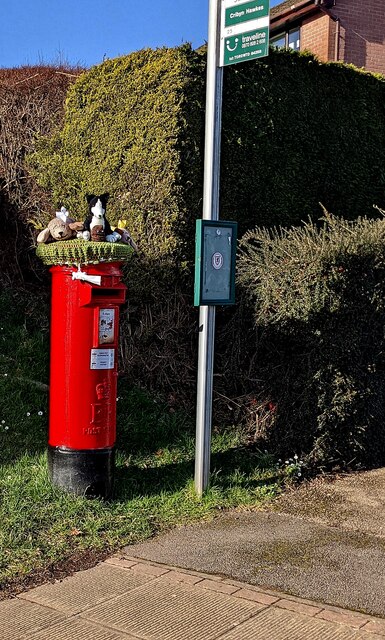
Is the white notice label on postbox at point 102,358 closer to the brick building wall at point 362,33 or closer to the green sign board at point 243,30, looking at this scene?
the green sign board at point 243,30

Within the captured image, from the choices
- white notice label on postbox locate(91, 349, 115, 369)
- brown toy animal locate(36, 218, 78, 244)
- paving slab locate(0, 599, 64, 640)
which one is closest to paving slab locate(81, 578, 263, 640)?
paving slab locate(0, 599, 64, 640)

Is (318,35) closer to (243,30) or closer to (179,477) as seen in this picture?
(243,30)

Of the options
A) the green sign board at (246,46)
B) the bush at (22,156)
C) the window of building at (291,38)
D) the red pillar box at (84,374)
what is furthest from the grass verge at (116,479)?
the window of building at (291,38)

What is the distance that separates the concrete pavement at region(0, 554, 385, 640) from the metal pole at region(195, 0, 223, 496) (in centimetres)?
136

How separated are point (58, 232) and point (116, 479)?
73.8 inches

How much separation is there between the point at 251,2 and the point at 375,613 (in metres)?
3.98

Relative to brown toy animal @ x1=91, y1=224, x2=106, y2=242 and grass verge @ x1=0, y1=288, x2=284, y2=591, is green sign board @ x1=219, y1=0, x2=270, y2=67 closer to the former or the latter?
brown toy animal @ x1=91, y1=224, x2=106, y2=242

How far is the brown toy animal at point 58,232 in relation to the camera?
530 centimetres

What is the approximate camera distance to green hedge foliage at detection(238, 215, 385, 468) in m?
6.12

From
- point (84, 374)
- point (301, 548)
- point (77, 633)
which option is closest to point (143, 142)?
point (84, 374)

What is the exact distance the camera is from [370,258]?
20.6 feet

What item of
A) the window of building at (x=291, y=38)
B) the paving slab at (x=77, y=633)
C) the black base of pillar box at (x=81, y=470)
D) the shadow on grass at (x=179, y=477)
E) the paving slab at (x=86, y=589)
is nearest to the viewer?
the paving slab at (x=77, y=633)

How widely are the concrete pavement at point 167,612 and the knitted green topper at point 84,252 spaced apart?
2018 millimetres

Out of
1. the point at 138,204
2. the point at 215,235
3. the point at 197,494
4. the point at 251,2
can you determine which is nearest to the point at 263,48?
the point at 251,2
